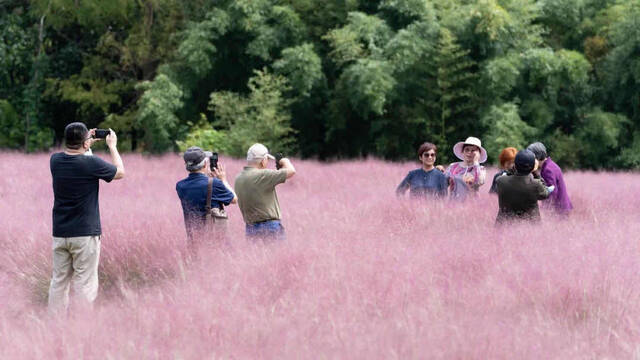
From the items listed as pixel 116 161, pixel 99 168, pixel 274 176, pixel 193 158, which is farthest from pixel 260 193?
pixel 99 168

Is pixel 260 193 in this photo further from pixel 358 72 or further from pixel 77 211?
pixel 358 72

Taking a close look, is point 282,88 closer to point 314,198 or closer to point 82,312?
point 314,198

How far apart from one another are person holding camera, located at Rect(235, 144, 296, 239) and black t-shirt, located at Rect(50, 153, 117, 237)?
4.33 ft

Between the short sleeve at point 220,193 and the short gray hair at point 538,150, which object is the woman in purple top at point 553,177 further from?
the short sleeve at point 220,193

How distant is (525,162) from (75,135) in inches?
151

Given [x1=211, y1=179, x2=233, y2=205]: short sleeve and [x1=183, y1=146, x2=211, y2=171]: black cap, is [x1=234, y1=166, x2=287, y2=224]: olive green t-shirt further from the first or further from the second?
[x1=183, y1=146, x2=211, y2=171]: black cap

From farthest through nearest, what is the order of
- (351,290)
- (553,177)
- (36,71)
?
(36,71), (553,177), (351,290)

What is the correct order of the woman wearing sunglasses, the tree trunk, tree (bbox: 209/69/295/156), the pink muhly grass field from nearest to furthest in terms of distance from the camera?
the pink muhly grass field
the woman wearing sunglasses
tree (bbox: 209/69/295/156)
the tree trunk

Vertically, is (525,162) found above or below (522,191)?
above

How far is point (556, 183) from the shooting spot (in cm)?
782

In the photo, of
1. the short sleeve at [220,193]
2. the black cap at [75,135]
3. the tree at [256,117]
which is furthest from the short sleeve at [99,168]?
the tree at [256,117]

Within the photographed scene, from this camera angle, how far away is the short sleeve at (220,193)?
686 cm

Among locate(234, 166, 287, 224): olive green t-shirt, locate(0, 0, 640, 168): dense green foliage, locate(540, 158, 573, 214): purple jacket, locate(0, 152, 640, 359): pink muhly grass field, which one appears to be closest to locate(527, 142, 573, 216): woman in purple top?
locate(540, 158, 573, 214): purple jacket

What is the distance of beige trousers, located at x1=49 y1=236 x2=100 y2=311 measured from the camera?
6121 mm
